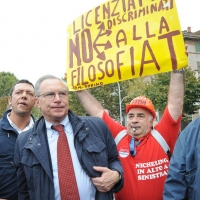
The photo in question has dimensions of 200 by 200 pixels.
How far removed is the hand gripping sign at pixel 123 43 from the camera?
325 centimetres

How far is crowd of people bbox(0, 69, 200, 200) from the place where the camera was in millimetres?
2197

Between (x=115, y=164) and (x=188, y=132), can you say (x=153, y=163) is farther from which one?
(x=188, y=132)

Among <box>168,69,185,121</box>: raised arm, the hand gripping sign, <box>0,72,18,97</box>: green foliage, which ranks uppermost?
<box>0,72,18,97</box>: green foliage

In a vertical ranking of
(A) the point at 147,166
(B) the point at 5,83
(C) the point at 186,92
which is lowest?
(A) the point at 147,166

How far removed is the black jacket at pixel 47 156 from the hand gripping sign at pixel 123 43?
1006 millimetres

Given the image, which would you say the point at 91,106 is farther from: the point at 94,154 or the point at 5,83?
the point at 5,83

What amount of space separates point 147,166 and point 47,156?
3.51 feet

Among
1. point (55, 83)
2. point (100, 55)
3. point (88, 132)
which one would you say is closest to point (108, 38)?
point (100, 55)

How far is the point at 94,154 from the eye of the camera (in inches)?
98.9

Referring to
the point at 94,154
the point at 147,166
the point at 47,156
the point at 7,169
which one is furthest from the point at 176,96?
the point at 7,169

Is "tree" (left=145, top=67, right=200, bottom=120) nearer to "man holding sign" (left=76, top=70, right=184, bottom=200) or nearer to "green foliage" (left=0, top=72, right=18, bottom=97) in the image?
"man holding sign" (left=76, top=70, right=184, bottom=200)

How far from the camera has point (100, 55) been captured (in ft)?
12.1

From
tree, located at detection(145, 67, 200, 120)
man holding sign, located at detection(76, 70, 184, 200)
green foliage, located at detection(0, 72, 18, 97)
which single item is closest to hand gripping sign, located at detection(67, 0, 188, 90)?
man holding sign, located at detection(76, 70, 184, 200)

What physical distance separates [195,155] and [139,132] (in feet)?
3.88
